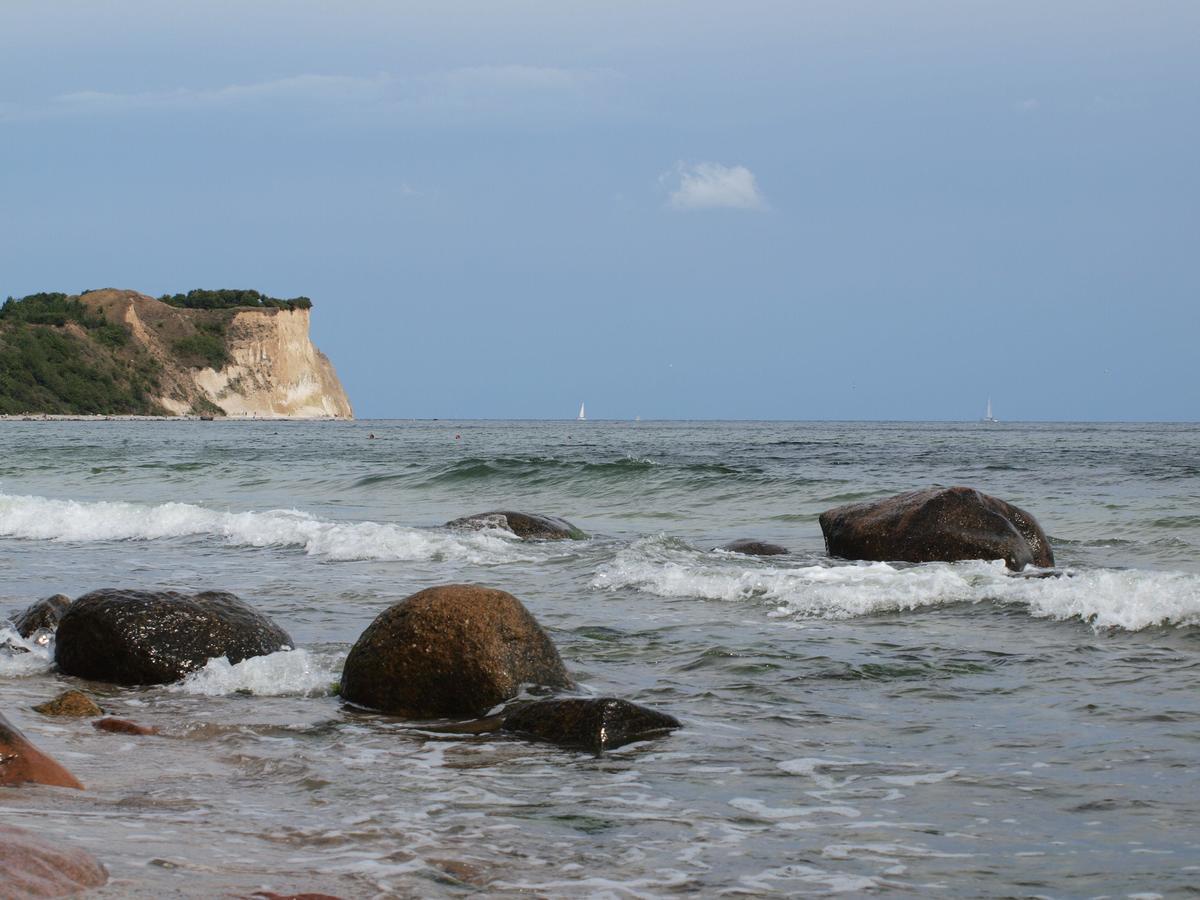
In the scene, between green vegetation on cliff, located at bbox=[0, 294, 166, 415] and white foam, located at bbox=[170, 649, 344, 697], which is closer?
white foam, located at bbox=[170, 649, 344, 697]

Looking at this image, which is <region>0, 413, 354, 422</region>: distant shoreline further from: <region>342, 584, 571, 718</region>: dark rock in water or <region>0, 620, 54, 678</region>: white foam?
<region>342, 584, 571, 718</region>: dark rock in water

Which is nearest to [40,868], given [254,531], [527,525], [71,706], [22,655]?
[71,706]

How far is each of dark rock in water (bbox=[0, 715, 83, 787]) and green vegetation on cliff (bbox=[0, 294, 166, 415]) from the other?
4898 inches

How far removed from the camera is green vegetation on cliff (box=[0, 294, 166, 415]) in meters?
A: 122

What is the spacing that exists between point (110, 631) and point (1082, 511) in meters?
14.8

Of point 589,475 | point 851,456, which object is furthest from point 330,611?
point 851,456

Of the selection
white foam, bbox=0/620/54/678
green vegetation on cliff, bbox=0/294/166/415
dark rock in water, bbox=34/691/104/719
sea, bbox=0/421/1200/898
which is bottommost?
white foam, bbox=0/620/54/678

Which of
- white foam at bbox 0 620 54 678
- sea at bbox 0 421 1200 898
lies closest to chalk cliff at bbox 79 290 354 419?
sea at bbox 0 421 1200 898

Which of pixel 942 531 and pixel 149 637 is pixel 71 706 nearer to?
pixel 149 637

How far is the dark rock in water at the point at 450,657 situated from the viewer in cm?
650

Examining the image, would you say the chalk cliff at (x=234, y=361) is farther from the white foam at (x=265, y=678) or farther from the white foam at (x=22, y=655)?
the white foam at (x=265, y=678)

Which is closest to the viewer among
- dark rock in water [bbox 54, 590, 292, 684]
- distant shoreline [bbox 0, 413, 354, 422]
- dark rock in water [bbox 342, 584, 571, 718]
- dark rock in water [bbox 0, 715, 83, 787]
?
dark rock in water [bbox 0, 715, 83, 787]

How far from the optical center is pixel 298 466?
33.3 m

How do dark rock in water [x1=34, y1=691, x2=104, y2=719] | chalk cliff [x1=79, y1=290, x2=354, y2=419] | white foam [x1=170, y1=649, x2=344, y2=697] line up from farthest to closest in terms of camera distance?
1. chalk cliff [x1=79, y1=290, x2=354, y2=419]
2. white foam [x1=170, y1=649, x2=344, y2=697]
3. dark rock in water [x1=34, y1=691, x2=104, y2=719]
